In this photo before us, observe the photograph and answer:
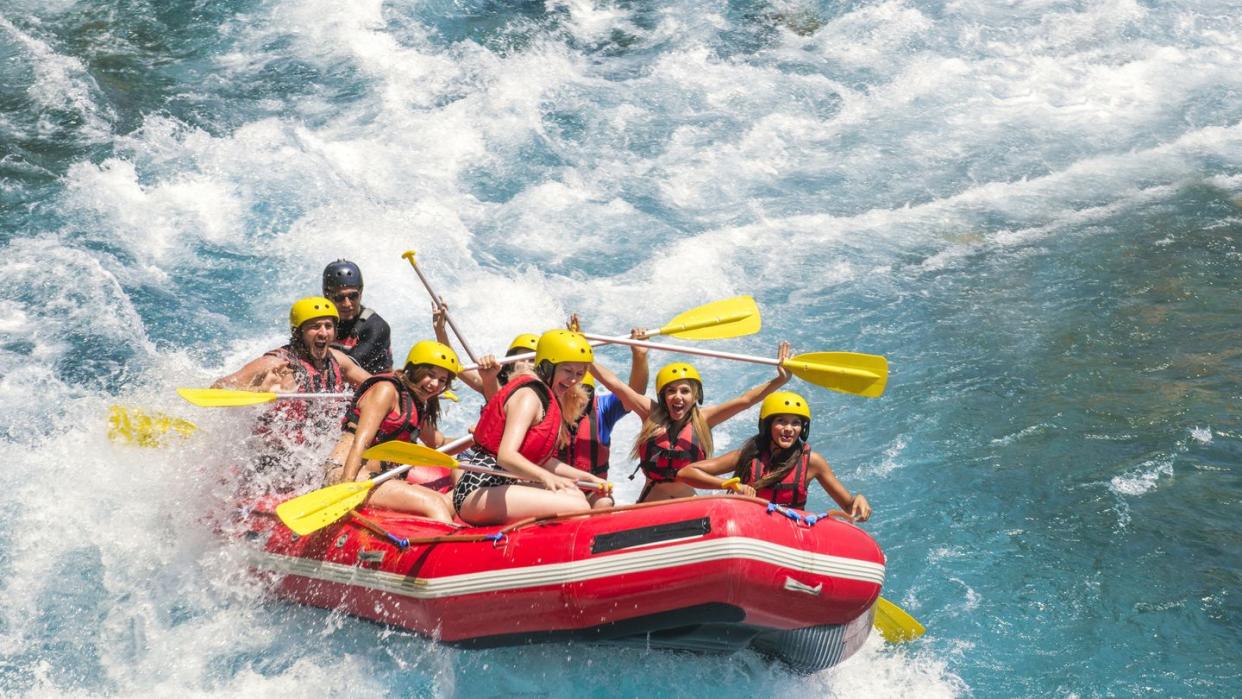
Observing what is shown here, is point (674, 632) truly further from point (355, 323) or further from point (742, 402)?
point (355, 323)

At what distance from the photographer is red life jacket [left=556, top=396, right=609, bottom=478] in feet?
20.1

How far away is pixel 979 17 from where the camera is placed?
15586mm

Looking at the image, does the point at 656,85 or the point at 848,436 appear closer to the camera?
the point at 848,436

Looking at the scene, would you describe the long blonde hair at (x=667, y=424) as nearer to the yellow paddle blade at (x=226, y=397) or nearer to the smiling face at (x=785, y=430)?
the smiling face at (x=785, y=430)

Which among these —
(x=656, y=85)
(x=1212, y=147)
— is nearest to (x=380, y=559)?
(x=656, y=85)

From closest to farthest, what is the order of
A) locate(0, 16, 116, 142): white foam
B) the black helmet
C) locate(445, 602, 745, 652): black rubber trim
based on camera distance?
locate(445, 602, 745, 652): black rubber trim < the black helmet < locate(0, 16, 116, 142): white foam

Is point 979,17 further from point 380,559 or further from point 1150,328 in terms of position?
point 380,559

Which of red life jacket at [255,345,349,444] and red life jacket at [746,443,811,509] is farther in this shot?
red life jacket at [255,345,349,444]

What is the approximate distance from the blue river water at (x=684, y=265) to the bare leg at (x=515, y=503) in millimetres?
600

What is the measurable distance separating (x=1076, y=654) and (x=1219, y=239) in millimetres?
6210

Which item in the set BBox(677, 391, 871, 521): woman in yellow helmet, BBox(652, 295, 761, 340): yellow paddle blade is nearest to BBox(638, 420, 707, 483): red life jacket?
BBox(677, 391, 871, 521): woman in yellow helmet

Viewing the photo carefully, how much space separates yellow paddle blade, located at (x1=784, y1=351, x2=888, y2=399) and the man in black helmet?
2457mm

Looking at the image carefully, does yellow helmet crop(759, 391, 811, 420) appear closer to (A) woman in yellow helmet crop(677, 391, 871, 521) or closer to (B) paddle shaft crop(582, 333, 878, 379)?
(A) woman in yellow helmet crop(677, 391, 871, 521)

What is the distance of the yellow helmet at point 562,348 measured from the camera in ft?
18.1
